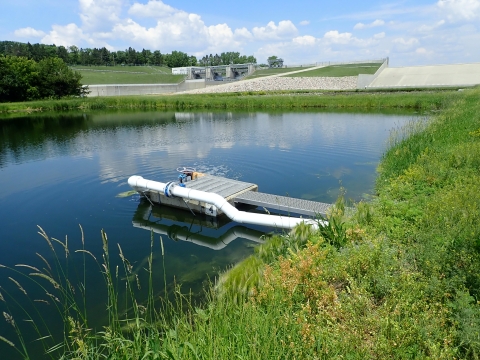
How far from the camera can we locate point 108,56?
11706 centimetres

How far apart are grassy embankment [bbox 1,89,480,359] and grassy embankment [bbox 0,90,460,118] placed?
27.7 meters

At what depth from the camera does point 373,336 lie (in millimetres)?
3547

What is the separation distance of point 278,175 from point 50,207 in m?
7.92

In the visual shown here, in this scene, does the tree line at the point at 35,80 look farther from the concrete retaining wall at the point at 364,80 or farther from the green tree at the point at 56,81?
the concrete retaining wall at the point at 364,80

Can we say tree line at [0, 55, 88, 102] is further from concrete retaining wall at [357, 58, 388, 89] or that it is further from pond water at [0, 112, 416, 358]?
concrete retaining wall at [357, 58, 388, 89]

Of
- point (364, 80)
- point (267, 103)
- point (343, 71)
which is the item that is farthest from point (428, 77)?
point (267, 103)

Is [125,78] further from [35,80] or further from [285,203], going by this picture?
[285,203]

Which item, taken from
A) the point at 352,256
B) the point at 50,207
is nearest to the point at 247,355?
the point at 352,256

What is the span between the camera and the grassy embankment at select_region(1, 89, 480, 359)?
3.31 m

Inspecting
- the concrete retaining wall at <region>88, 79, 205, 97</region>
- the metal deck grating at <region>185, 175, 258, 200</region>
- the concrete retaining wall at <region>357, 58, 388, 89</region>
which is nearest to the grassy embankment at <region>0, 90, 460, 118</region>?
the concrete retaining wall at <region>357, 58, 388, 89</region>

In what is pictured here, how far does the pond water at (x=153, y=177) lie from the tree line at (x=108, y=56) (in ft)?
294

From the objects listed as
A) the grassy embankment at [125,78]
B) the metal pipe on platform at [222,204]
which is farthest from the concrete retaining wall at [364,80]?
the metal pipe on platform at [222,204]

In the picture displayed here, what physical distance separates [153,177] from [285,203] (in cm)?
616

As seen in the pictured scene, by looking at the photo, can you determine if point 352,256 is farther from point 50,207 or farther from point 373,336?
point 50,207
